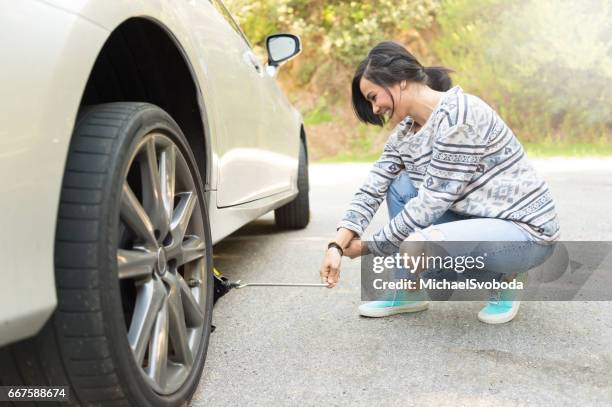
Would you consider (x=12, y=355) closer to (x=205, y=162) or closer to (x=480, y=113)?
(x=205, y=162)

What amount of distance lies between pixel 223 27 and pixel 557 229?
1485 mm

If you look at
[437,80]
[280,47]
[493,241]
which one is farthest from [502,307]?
[280,47]

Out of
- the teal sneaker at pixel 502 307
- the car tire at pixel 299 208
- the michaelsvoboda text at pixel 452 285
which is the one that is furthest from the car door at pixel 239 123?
the car tire at pixel 299 208

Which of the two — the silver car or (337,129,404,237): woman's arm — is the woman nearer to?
(337,129,404,237): woman's arm

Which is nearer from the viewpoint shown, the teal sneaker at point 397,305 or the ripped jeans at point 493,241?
the ripped jeans at point 493,241

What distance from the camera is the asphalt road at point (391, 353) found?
188 cm

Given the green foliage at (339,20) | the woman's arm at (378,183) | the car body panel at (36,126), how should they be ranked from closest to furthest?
the car body panel at (36,126) < the woman's arm at (378,183) < the green foliage at (339,20)

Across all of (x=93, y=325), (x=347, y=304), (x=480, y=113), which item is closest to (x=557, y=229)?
(x=480, y=113)

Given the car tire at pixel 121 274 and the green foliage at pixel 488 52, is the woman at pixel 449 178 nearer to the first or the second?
the car tire at pixel 121 274

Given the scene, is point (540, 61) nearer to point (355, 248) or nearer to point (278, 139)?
point (278, 139)

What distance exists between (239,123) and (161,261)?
1058mm

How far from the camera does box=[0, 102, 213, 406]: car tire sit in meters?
1.36

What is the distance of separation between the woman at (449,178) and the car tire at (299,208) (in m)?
2.17

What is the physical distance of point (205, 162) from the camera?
7.54ft
